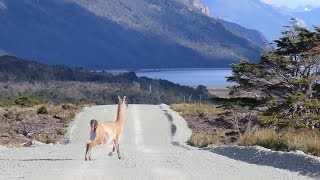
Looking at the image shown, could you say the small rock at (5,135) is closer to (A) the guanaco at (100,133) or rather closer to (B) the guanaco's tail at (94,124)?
(A) the guanaco at (100,133)

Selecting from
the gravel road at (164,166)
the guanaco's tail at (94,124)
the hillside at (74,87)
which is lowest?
the hillside at (74,87)

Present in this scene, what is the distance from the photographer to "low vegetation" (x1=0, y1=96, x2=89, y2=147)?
26172 millimetres

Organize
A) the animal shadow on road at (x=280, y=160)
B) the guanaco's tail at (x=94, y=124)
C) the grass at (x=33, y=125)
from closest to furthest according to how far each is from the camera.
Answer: the animal shadow on road at (x=280, y=160) → the guanaco's tail at (x=94, y=124) → the grass at (x=33, y=125)

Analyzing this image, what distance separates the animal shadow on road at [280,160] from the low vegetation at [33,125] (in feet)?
32.5

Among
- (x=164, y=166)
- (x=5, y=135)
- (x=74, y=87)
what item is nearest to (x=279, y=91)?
(x=5, y=135)

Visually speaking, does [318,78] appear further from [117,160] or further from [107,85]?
[107,85]

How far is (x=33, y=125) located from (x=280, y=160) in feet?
69.6

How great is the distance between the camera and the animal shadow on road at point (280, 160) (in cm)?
1182

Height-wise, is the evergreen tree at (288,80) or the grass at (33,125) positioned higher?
the evergreen tree at (288,80)

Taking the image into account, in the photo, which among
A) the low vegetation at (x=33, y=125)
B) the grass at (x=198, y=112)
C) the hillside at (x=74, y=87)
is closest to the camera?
the low vegetation at (x=33, y=125)

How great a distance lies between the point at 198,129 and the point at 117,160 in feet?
61.5

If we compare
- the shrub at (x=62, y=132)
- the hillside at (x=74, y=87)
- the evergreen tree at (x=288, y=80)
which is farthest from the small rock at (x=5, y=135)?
the hillside at (x=74, y=87)

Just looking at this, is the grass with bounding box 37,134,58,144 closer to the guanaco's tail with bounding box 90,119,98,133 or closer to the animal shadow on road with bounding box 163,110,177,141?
the animal shadow on road with bounding box 163,110,177,141

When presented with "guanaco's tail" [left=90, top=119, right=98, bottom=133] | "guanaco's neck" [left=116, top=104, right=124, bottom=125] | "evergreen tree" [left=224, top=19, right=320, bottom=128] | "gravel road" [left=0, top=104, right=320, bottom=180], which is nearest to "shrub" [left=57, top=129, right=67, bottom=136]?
"evergreen tree" [left=224, top=19, right=320, bottom=128]
